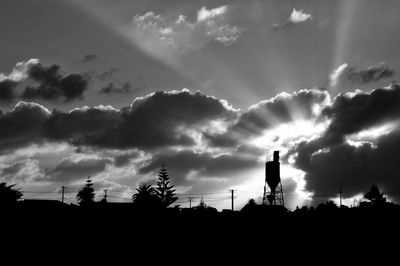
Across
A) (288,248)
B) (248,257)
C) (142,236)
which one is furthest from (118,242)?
(288,248)

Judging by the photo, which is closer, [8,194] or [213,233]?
[213,233]

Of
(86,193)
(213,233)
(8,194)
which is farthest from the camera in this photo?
(86,193)

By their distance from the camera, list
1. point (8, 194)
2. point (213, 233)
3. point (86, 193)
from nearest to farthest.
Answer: point (213, 233), point (8, 194), point (86, 193)

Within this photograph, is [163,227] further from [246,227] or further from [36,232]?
[36,232]

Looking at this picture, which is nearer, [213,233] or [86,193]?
[213,233]

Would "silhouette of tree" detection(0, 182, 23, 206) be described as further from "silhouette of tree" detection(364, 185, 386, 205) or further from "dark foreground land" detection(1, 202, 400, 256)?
"silhouette of tree" detection(364, 185, 386, 205)

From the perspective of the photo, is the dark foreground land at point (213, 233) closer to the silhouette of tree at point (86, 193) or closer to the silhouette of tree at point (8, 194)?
the silhouette of tree at point (8, 194)

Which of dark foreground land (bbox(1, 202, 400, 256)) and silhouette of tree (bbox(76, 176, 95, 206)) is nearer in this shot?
dark foreground land (bbox(1, 202, 400, 256))

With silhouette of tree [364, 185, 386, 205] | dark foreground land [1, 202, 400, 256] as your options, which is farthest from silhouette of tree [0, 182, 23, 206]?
silhouette of tree [364, 185, 386, 205]

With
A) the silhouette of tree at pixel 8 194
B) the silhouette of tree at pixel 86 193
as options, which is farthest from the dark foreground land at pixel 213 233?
the silhouette of tree at pixel 86 193

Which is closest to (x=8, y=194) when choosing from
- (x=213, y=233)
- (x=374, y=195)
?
(x=213, y=233)

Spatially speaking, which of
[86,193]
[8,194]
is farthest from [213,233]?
[86,193]

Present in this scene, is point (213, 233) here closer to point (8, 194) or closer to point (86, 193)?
point (8, 194)

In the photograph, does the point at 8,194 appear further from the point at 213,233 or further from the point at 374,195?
the point at 374,195
